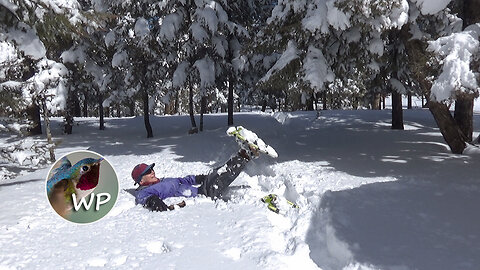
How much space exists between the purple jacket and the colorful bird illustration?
1818 mm

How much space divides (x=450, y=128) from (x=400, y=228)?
5.31 m

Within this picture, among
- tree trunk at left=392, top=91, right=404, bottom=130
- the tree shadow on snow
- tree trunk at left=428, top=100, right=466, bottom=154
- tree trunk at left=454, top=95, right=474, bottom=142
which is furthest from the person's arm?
tree trunk at left=392, top=91, right=404, bottom=130

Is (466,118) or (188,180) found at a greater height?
(466,118)

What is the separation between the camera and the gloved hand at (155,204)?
5824mm

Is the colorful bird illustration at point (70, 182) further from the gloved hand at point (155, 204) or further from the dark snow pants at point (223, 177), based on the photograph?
the dark snow pants at point (223, 177)

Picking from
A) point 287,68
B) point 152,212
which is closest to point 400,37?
point 287,68

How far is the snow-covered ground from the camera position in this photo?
4121 mm

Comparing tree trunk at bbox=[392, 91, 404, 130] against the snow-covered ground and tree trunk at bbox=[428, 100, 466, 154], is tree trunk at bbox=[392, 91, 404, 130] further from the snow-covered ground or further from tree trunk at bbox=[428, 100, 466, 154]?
tree trunk at bbox=[428, 100, 466, 154]

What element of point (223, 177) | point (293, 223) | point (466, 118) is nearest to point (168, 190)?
point (223, 177)

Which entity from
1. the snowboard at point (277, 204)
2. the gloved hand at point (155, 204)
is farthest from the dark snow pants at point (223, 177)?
the gloved hand at point (155, 204)

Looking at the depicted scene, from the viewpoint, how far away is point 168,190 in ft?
21.4

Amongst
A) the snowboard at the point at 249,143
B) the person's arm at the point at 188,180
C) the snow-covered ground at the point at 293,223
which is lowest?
the snow-covered ground at the point at 293,223

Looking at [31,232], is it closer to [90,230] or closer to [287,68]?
[90,230]

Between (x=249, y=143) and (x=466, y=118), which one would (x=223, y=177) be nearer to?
(x=249, y=143)
